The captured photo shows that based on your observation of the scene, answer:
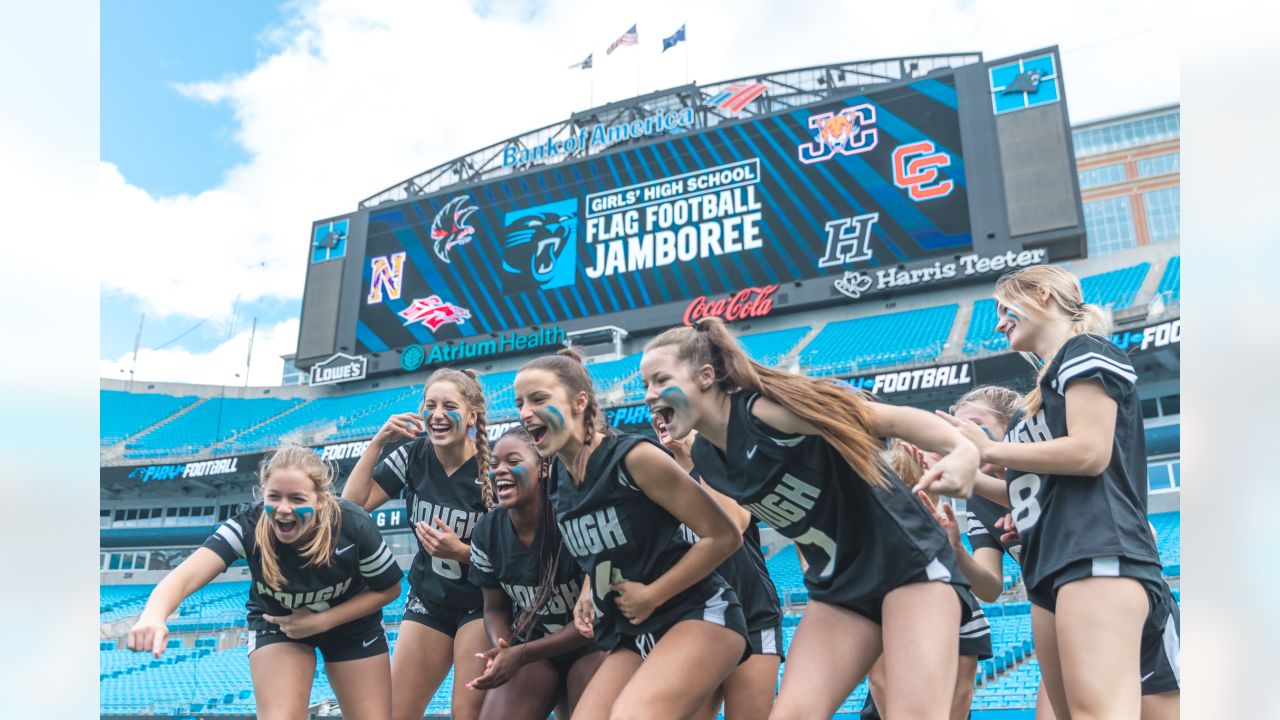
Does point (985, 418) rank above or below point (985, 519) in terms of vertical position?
above

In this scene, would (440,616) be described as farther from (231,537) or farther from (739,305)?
(739,305)

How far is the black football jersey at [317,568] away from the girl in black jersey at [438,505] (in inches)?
11.2

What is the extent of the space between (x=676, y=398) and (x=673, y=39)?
30.5 m

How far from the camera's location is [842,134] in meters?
26.0

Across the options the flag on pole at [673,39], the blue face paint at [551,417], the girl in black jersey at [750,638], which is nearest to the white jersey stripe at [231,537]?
→ the blue face paint at [551,417]

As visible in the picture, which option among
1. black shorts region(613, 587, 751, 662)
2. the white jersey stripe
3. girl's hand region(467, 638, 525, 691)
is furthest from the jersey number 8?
the white jersey stripe

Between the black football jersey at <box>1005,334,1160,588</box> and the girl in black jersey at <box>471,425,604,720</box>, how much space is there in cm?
211

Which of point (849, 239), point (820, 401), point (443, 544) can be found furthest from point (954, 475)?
point (849, 239)

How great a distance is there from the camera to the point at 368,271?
3238 centimetres

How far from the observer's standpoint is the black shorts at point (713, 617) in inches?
149

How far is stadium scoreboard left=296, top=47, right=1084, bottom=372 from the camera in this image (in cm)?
2388

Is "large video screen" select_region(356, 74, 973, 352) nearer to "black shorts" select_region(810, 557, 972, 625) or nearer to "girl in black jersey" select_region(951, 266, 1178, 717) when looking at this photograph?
"girl in black jersey" select_region(951, 266, 1178, 717)

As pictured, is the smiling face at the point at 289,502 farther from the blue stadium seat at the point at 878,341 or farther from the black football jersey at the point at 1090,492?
the blue stadium seat at the point at 878,341

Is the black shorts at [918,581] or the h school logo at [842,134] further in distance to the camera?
the h school logo at [842,134]
